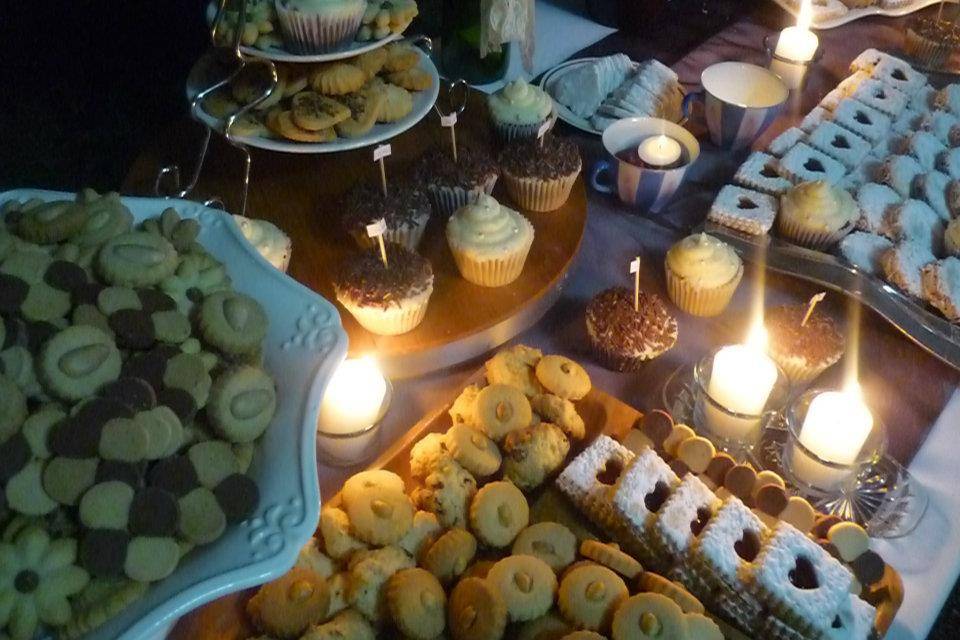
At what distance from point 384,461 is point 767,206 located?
91 cm

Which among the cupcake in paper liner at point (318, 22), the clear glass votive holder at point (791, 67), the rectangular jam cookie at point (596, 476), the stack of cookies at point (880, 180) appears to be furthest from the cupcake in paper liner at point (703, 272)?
the clear glass votive holder at point (791, 67)

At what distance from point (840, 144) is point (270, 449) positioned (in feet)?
4.76

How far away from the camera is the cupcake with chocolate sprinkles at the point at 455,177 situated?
1427 mm

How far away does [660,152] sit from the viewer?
1550 mm

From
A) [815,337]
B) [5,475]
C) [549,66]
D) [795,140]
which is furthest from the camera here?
[549,66]

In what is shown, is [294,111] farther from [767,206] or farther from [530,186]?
[767,206]

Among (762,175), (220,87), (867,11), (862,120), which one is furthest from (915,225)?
(220,87)

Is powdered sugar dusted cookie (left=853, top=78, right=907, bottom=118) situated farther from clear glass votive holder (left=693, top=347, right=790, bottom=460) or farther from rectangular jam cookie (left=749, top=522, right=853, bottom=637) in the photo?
rectangular jam cookie (left=749, top=522, right=853, bottom=637)

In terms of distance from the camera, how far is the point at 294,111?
4.25ft

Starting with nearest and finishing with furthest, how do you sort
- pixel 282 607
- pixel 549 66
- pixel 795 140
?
pixel 282 607
pixel 795 140
pixel 549 66

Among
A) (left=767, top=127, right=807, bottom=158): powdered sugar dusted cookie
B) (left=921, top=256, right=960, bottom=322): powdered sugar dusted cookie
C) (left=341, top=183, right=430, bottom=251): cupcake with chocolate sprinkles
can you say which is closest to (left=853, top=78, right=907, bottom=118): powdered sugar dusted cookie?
(left=767, top=127, right=807, bottom=158): powdered sugar dusted cookie

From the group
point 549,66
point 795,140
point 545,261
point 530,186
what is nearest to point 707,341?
point 545,261

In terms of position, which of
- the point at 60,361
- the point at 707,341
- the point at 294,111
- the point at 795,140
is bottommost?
the point at 707,341

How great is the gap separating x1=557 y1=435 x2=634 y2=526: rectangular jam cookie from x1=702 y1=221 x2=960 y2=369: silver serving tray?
0.59m
